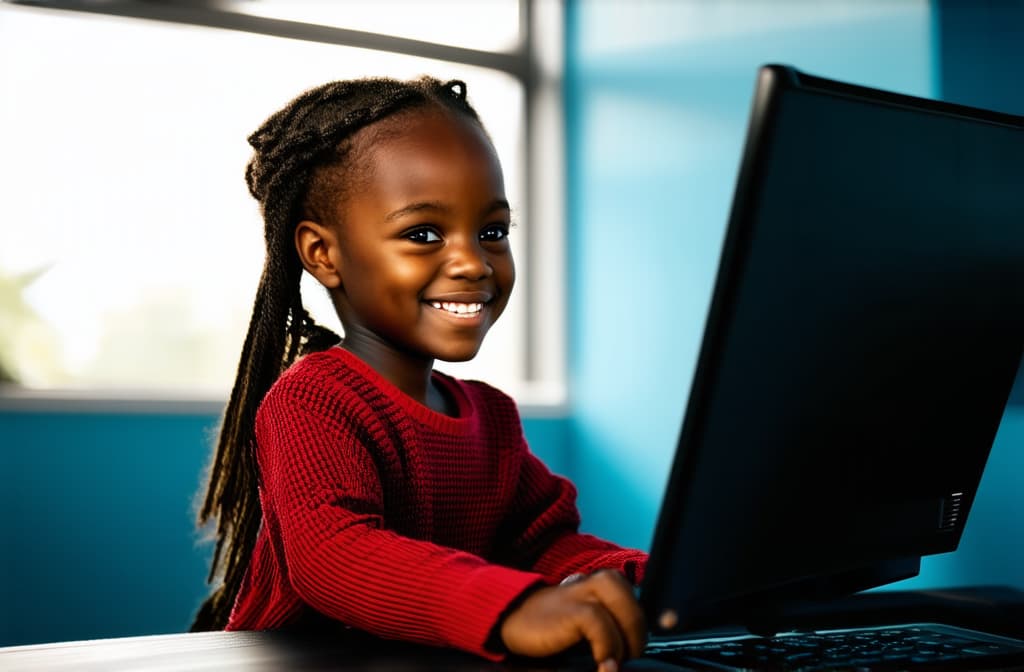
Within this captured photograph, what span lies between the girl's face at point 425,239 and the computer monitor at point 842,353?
0.37 meters

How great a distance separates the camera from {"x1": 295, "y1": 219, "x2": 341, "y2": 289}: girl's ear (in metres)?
0.99

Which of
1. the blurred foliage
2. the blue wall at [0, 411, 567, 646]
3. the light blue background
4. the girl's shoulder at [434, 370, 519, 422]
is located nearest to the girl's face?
the girl's shoulder at [434, 370, 519, 422]

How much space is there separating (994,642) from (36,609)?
227 cm

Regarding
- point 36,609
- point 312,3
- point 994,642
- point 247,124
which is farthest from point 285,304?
point 312,3

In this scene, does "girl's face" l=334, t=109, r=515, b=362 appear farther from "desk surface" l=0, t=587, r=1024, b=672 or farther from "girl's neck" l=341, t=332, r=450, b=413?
"desk surface" l=0, t=587, r=1024, b=672

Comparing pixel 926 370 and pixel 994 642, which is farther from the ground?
pixel 926 370

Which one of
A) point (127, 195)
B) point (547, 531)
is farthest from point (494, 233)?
point (127, 195)

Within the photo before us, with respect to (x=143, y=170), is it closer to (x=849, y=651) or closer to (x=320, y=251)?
(x=320, y=251)

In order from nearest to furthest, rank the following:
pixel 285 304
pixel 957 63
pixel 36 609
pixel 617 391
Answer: pixel 285 304 < pixel 957 63 < pixel 36 609 < pixel 617 391

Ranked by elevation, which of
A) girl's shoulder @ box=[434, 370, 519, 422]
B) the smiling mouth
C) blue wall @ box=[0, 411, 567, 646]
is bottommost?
blue wall @ box=[0, 411, 567, 646]

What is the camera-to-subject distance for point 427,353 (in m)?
0.97

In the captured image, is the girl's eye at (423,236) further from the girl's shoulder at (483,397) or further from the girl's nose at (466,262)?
the girl's shoulder at (483,397)

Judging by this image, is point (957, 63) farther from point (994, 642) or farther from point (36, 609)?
point (36, 609)

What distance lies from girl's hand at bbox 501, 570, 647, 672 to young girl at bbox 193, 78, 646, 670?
0.04 metres
